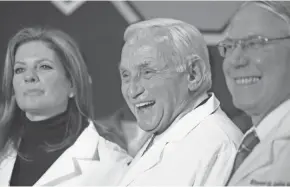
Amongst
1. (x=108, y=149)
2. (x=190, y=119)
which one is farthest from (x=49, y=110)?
(x=190, y=119)

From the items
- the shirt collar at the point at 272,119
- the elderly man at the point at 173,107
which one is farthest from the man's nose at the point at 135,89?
the shirt collar at the point at 272,119

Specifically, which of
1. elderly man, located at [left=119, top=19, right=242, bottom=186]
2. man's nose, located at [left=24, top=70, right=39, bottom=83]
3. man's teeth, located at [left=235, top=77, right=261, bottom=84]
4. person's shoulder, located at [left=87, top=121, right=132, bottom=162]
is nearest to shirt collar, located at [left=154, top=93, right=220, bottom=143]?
elderly man, located at [left=119, top=19, right=242, bottom=186]

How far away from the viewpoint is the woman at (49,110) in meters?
1.77

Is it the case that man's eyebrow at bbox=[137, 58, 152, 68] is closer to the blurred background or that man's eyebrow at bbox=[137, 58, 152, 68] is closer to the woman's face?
the blurred background

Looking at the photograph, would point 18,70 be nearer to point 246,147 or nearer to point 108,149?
point 108,149

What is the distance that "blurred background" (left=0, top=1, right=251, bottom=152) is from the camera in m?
1.63

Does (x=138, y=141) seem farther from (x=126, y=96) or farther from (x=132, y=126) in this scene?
(x=126, y=96)

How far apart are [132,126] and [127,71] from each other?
0.23 metres

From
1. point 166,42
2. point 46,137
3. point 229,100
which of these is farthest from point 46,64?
point 229,100

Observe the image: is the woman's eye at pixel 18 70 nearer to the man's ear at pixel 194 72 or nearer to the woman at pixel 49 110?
the woman at pixel 49 110

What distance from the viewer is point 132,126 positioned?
1699 millimetres

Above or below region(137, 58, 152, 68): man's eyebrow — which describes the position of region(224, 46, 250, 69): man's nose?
below

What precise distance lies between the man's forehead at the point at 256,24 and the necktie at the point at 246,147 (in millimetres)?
253

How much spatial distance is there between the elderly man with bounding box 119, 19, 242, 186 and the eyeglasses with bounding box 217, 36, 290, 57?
9 centimetres
